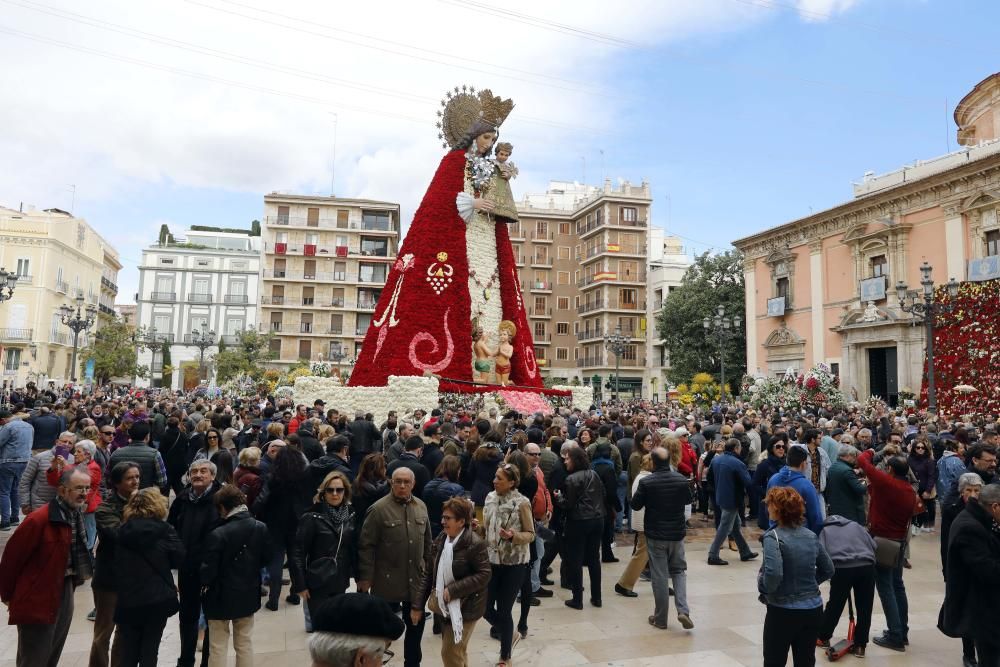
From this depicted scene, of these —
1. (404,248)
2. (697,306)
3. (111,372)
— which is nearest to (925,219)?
(697,306)

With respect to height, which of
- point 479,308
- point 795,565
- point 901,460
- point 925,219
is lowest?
point 795,565

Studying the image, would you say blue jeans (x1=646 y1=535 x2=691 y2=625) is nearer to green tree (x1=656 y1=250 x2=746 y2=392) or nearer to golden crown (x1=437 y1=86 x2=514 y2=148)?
golden crown (x1=437 y1=86 x2=514 y2=148)

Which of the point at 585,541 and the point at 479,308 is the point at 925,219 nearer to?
the point at 479,308

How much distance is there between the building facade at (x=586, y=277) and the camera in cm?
5088

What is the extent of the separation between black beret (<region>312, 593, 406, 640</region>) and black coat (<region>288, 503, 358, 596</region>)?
2698 mm

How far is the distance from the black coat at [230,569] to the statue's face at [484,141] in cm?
1915

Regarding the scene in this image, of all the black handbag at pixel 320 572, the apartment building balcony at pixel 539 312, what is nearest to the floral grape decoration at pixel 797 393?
the black handbag at pixel 320 572

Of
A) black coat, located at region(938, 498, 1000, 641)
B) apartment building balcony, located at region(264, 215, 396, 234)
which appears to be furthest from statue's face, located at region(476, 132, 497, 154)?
apartment building balcony, located at region(264, 215, 396, 234)

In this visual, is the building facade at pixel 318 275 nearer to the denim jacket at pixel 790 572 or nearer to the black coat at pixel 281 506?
the black coat at pixel 281 506

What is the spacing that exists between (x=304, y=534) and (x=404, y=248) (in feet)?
57.5

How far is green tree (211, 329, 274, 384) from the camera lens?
131 ft

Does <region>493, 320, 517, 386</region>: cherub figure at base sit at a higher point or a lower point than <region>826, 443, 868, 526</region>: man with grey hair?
higher

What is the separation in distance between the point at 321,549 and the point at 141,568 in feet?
3.65

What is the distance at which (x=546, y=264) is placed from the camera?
5472 cm
